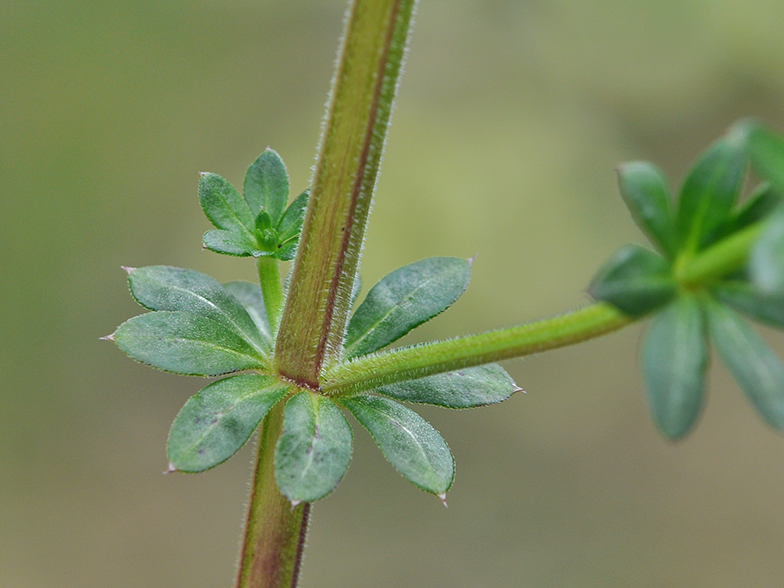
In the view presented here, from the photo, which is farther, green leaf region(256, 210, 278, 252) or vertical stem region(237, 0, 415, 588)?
green leaf region(256, 210, 278, 252)

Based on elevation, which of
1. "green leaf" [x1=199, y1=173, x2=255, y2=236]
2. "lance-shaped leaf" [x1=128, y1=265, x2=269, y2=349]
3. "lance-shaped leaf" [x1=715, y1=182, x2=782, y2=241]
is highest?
"green leaf" [x1=199, y1=173, x2=255, y2=236]

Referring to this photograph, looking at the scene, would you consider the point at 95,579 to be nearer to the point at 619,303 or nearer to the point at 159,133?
the point at 159,133

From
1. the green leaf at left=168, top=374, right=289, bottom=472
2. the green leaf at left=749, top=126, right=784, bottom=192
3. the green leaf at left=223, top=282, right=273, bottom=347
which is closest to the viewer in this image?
the green leaf at left=749, top=126, right=784, bottom=192

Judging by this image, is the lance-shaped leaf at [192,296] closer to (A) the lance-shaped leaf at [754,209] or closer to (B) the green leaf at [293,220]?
(B) the green leaf at [293,220]

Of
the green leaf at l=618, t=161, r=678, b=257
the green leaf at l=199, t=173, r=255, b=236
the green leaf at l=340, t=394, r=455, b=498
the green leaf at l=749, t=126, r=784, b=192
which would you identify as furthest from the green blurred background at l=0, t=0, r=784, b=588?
the green leaf at l=749, t=126, r=784, b=192

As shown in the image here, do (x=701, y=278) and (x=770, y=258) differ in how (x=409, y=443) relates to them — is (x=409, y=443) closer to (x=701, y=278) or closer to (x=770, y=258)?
(x=701, y=278)

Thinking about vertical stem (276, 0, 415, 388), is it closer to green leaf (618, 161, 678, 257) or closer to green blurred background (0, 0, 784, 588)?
green leaf (618, 161, 678, 257)

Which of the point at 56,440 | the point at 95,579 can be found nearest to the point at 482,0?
the point at 56,440
